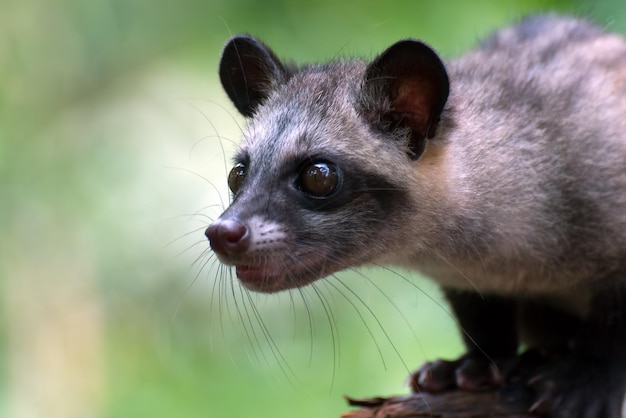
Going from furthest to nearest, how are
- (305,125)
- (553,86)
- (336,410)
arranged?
(336,410) → (553,86) → (305,125)

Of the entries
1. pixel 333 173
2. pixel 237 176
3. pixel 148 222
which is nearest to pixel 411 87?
pixel 333 173

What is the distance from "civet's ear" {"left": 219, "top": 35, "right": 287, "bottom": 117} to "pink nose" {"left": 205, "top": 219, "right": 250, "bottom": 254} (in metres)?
1.18

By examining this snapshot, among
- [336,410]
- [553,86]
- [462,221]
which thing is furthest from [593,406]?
[336,410]

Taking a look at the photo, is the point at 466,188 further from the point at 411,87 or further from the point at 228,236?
the point at 228,236

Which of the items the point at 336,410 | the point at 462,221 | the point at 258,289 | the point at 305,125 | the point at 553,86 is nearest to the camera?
the point at 258,289

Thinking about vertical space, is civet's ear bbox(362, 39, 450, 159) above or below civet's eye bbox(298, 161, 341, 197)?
above

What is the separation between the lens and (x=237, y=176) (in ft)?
11.7

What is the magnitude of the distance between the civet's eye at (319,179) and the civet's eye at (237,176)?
347 mm

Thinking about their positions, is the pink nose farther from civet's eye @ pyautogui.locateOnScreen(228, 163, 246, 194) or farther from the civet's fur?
civet's eye @ pyautogui.locateOnScreen(228, 163, 246, 194)

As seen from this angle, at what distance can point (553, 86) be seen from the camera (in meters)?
4.09

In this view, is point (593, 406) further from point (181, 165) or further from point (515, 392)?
point (181, 165)

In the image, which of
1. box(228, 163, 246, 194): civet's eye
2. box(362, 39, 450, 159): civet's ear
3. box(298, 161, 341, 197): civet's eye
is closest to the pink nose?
box(298, 161, 341, 197): civet's eye

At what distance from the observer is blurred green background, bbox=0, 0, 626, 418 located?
6035mm

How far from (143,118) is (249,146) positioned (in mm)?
3177
